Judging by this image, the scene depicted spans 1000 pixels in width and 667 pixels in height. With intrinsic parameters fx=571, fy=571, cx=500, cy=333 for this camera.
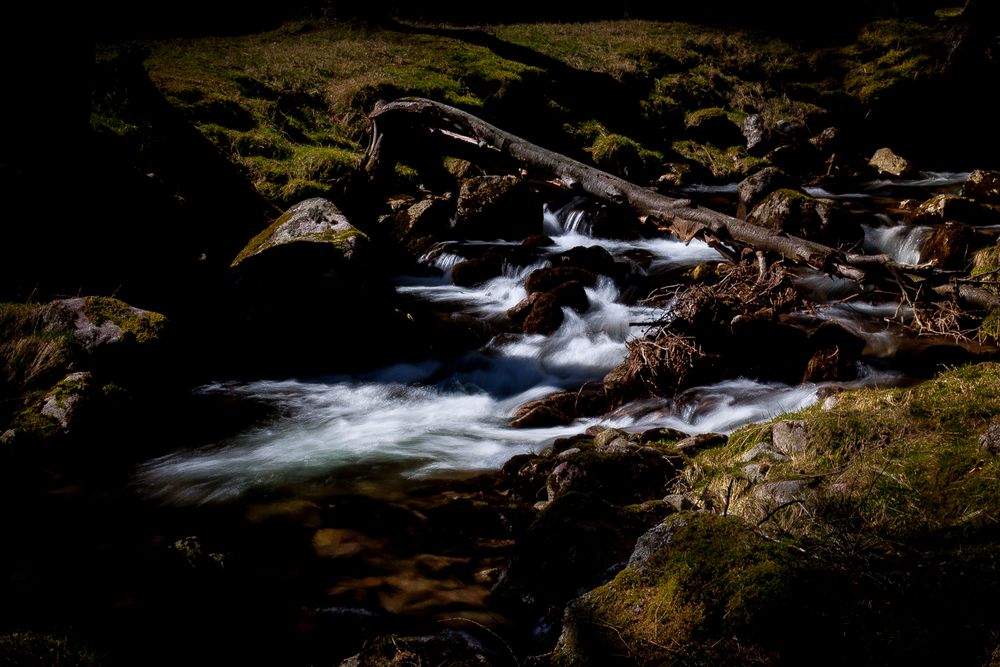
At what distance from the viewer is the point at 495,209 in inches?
495

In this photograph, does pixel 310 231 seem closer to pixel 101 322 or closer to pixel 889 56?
pixel 101 322

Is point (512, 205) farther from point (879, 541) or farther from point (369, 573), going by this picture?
point (879, 541)

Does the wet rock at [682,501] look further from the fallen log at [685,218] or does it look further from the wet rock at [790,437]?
the fallen log at [685,218]

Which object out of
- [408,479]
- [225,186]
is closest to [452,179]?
[225,186]

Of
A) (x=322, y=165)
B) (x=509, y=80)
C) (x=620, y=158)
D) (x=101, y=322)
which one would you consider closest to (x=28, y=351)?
(x=101, y=322)

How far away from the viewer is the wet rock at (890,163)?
17.5m

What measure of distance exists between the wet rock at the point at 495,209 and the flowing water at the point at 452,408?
8.12 ft

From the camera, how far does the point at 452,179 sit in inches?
571

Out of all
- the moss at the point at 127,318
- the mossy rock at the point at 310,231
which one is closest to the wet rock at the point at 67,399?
the moss at the point at 127,318

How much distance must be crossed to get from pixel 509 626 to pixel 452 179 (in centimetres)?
1281

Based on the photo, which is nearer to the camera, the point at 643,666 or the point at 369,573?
the point at 643,666

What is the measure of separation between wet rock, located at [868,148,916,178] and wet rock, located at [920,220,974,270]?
28.4 ft

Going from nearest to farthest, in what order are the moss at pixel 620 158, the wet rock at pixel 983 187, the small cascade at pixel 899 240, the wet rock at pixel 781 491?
the wet rock at pixel 781 491, the small cascade at pixel 899 240, the wet rock at pixel 983 187, the moss at pixel 620 158

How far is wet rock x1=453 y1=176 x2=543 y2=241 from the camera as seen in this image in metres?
12.5
